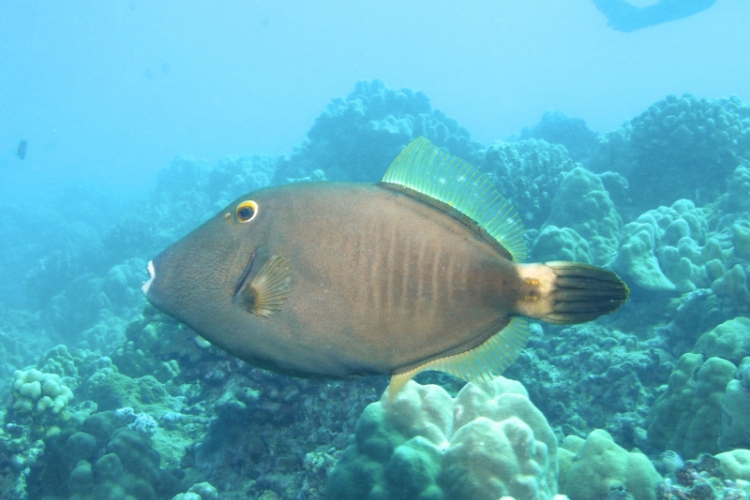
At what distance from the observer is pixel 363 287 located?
5.82 feet

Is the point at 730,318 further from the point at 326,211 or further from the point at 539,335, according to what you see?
the point at 326,211

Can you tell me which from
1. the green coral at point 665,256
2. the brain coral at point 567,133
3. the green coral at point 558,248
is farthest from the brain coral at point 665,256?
the brain coral at point 567,133

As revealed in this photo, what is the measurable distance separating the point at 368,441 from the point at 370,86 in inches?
865

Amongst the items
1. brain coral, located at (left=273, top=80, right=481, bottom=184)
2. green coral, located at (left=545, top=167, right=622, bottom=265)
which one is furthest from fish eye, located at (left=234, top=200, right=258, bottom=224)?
brain coral, located at (left=273, top=80, right=481, bottom=184)

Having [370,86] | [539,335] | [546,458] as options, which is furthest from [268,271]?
[370,86]

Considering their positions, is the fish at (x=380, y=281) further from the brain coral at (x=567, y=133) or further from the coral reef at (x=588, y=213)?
the brain coral at (x=567, y=133)

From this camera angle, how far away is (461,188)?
193cm

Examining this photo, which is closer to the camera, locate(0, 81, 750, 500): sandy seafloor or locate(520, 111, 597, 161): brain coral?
locate(0, 81, 750, 500): sandy seafloor

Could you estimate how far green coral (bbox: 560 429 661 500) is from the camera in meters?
4.27

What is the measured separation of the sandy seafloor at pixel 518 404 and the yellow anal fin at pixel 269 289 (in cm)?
275

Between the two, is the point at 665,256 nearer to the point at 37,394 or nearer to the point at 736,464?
the point at 736,464

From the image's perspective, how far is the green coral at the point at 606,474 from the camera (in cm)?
427

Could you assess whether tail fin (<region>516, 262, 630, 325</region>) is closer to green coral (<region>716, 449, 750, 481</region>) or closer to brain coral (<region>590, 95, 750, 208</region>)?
green coral (<region>716, 449, 750, 481</region>)

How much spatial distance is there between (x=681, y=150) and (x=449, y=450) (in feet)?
47.1
